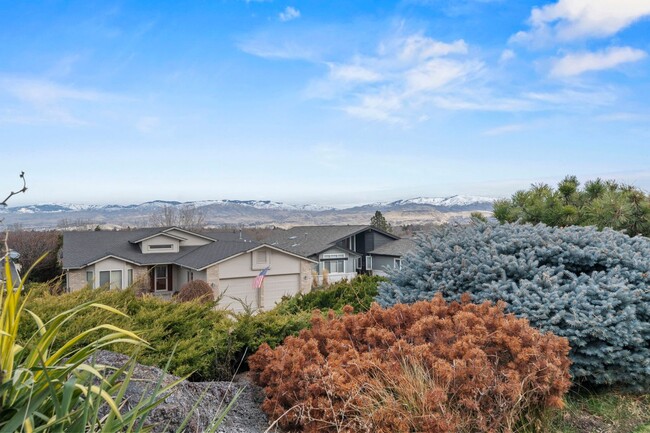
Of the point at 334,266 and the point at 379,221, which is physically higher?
the point at 379,221

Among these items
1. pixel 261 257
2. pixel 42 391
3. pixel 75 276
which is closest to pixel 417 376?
pixel 42 391

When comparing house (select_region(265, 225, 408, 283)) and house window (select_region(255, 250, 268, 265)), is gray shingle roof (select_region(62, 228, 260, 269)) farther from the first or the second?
house (select_region(265, 225, 408, 283))

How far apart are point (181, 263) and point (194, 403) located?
2387cm

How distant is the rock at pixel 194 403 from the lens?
2.76 metres

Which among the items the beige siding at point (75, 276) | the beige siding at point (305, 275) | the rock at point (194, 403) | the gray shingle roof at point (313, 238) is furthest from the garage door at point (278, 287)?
the rock at point (194, 403)

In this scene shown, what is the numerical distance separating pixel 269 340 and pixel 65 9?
8574 millimetres

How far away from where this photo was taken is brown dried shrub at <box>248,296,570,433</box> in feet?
9.83

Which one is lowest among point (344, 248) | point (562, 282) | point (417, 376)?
point (344, 248)

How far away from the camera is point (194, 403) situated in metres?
3.03

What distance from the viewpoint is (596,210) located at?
9055 mm

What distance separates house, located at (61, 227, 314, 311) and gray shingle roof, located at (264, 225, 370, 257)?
6.26 m

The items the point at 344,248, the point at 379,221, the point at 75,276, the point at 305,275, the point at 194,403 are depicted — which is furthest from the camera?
the point at 379,221

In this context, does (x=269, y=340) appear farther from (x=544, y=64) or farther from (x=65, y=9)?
(x=544, y=64)

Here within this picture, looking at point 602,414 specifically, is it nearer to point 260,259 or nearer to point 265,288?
point 260,259
